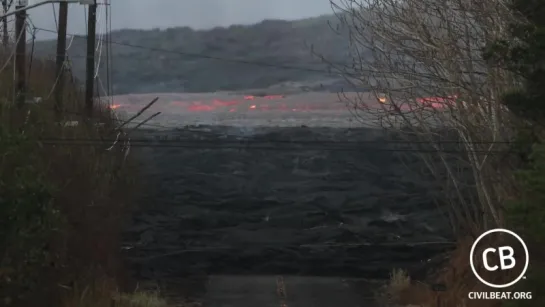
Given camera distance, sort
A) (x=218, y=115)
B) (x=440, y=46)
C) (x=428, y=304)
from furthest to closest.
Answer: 1. (x=218, y=115)
2. (x=428, y=304)
3. (x=440, y=46)

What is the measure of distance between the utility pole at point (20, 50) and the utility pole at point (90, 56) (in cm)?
386

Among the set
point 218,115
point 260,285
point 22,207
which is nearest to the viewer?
point 22,207

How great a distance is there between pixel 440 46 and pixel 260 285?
15.7 metres

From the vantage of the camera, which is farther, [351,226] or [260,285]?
[351,226]

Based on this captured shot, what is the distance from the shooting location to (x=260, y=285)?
2992cm

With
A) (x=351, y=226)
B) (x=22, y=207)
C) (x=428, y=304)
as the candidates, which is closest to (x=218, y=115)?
(x=351, y=226)

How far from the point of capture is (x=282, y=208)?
116 ft

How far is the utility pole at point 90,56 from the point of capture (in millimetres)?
19719

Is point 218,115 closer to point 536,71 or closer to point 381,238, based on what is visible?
point 381,238

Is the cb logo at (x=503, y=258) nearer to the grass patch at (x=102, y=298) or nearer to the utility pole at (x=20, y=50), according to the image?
the grass patch at (x=102, y=298)

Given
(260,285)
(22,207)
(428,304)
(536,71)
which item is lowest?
(260,285)

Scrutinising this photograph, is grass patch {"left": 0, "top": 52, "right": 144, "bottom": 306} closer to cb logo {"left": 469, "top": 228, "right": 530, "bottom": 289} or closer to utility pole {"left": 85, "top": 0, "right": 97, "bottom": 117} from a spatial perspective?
Result: utility pole {"left": 85, "top": 0, "right": 97, "bottom": 117}

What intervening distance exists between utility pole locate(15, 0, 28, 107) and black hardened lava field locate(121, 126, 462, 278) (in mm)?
14012

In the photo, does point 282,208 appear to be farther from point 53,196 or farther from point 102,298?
point 53,196
